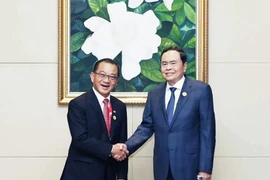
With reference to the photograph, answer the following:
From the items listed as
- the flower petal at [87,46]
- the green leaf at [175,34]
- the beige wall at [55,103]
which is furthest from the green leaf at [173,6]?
the flower petal at [87,46]

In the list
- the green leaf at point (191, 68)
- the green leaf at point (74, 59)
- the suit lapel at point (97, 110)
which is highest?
the green leaf at point (74, 59)

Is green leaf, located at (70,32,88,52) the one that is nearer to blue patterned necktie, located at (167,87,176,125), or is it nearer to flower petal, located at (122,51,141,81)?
flower petal, located at (122,51,141,81)

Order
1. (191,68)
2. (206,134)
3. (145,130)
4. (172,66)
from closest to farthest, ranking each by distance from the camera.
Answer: (206,134)
(172,66)
(145,130)
(191,68)

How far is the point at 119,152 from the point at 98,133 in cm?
16

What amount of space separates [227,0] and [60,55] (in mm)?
1288

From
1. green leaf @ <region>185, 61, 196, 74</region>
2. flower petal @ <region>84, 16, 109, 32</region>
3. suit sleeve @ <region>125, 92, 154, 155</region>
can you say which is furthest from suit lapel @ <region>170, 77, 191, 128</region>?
flower petal @ <region>84, 16, 109, 32</region>

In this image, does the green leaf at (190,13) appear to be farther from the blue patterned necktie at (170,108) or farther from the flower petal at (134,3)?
the blue patterned necktie at (170,108)

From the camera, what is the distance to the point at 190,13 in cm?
294

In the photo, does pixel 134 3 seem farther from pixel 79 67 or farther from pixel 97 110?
pixel 97 110

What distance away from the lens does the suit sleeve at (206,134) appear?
221cm

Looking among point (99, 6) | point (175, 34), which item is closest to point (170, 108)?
point (175, 34)

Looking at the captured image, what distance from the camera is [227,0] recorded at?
2.97 m

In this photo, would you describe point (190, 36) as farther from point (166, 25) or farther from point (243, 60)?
point (243, 60)

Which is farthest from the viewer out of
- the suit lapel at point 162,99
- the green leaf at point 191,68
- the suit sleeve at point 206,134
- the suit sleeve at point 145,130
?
the green leaf at point 191,68
